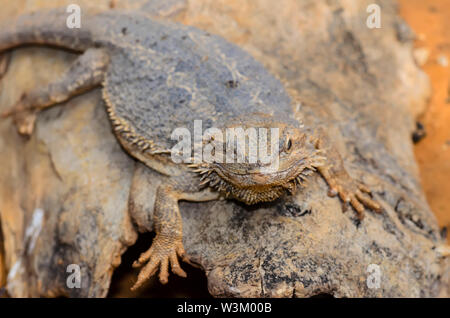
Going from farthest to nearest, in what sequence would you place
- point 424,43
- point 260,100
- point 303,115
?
point 424,43
point 303,115
point 260,100

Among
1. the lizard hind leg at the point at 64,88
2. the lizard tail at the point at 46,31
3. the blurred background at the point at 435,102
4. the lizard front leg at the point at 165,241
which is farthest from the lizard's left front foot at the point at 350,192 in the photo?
the lizard tail at the point at 46,31

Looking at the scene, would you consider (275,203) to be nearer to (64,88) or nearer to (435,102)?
(64,88)

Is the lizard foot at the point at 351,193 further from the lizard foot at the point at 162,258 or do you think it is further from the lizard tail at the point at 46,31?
the lizard tail at the point at 46,31

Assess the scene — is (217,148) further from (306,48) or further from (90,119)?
(306,48)

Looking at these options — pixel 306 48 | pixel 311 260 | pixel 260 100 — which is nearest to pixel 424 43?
pixel 306 48

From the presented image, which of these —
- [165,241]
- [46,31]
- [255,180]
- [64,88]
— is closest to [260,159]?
[255,180]
